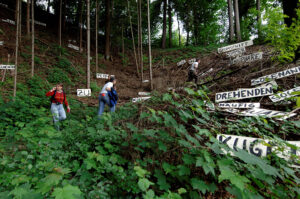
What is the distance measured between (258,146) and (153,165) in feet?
4.45

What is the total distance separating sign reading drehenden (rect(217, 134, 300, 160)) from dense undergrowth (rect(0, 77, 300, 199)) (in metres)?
0.09

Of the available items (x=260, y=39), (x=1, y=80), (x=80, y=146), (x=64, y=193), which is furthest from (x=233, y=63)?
(x=1, y=80)

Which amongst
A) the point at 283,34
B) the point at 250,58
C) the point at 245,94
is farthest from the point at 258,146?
the point at 250,58

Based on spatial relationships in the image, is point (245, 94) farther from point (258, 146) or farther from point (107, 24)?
point (107, 24)

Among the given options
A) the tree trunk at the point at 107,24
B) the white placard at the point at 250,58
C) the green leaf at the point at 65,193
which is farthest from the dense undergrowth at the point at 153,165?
the tree trunk at the point at 107,24

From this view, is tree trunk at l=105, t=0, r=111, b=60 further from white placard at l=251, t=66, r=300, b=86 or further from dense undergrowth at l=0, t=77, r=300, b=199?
white placard at l=251, t=66, r=300, b=86

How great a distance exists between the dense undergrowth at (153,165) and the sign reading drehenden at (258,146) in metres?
0.09

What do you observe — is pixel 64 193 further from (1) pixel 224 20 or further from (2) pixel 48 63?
(1) pixel 224 20

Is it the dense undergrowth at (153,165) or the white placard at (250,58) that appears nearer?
the dense undergrowth at (153,165)

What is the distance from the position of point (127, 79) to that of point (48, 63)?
17.5ft

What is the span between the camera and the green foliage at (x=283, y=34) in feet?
12.8

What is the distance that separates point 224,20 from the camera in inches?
977

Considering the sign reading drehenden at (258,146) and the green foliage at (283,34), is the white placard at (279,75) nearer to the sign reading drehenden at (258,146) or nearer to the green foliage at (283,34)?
the green foliage at (283,34)

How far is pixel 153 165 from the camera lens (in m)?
2.07
